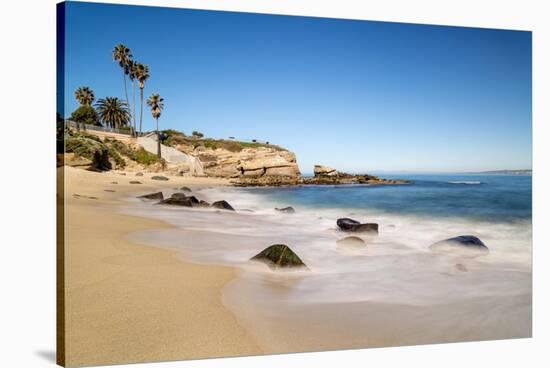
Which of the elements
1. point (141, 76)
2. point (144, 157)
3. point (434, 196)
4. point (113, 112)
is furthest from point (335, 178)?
point (113, 112)

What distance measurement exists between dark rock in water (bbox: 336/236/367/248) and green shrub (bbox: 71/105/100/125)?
2355 mm

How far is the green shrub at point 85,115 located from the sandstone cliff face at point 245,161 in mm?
789

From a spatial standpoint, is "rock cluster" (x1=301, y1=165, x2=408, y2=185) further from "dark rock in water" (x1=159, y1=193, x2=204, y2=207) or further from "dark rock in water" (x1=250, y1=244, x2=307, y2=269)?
"dark rock in water" (x1=159, y1=193, x2=204, y2=207)

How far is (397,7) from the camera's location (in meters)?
6.05

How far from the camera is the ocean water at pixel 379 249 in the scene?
5.41 m

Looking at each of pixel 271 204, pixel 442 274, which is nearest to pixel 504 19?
pixel 442 274

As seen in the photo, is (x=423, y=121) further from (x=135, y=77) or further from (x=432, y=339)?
(x=135, y=77)

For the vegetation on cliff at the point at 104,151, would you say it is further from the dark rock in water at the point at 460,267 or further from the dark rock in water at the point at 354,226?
the dark rock in water at the point at 460,267

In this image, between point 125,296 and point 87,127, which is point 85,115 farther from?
point 125,296

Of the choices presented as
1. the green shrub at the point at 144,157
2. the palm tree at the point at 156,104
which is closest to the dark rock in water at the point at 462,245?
the green shrub at the point at 144,157

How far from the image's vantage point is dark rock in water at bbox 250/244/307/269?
5.45 meters

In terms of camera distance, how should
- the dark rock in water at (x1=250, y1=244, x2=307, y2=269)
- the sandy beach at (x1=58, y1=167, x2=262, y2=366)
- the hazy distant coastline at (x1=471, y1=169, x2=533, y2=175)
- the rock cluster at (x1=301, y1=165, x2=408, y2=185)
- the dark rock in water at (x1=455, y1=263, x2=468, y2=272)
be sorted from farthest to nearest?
the hazy distant coastline at (x1=471, y1=169, x2=533, y2=175), the dark rock in water at (x1=455, y1=263, x2=468, y2=272), the rock cluster at (x1=301, y1=165, x2=408, y2=185), the dark rock in water at (x1=250, y1=244, x2=307, y2=269), the sandy beach at (x1=58, y1=167, x2=262, y2=366)

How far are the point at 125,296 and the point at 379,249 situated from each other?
229cm

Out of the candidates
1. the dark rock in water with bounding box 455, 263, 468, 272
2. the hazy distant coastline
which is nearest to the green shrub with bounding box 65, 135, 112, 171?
the dark rock in water with bounding box 455, 263, 468, 272
